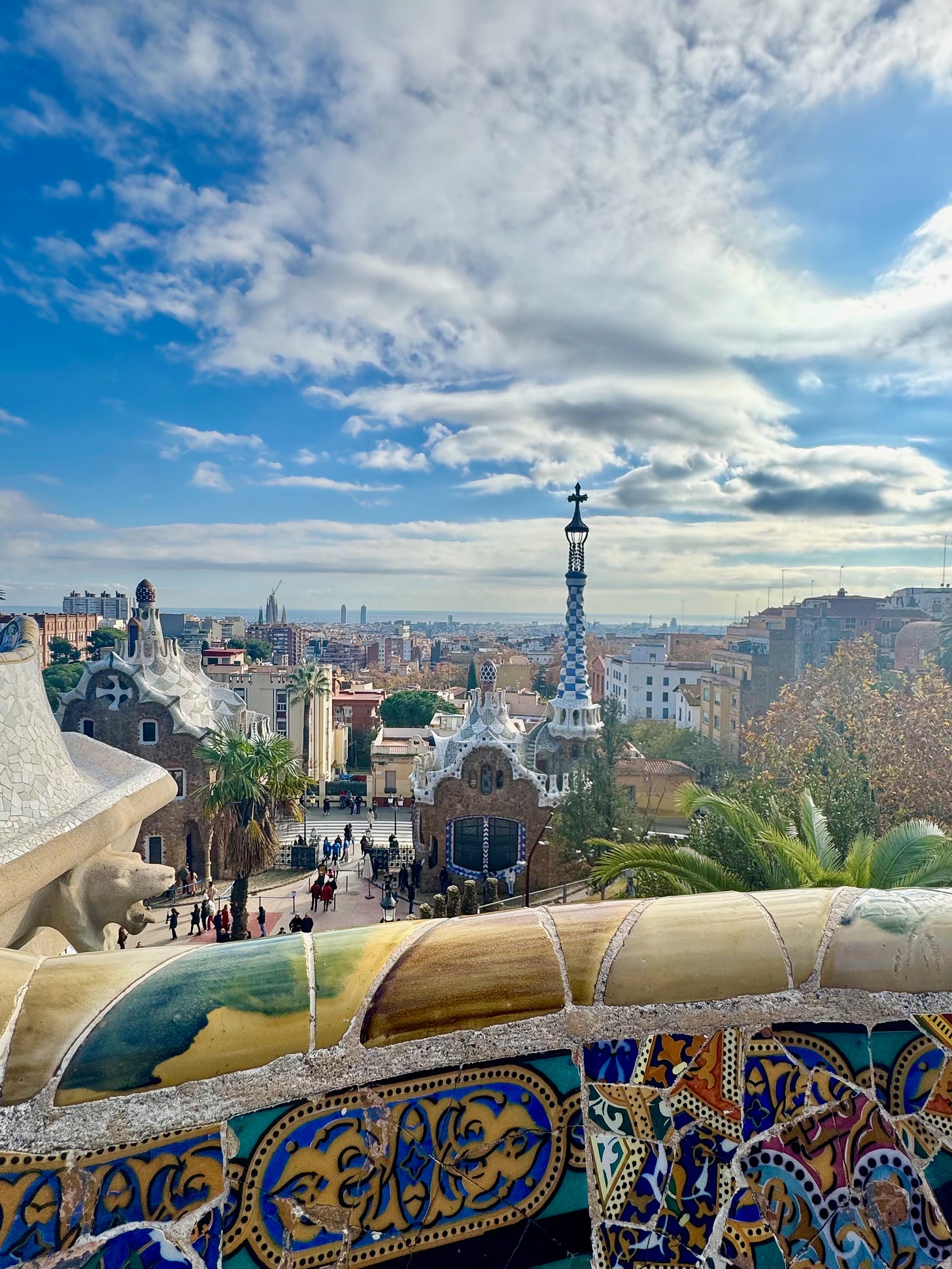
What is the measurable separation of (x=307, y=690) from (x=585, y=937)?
1449 inches

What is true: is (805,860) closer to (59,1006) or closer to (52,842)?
(52,842)

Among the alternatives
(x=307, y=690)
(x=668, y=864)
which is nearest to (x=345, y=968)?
(x=668, y=864)

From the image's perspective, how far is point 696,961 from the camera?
1.89m

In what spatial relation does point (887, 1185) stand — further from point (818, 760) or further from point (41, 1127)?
point (818, 760)

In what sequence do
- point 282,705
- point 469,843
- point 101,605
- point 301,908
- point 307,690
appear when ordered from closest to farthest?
point 301,908
point 469,843
point 307,690
point 282,705
point 101,605

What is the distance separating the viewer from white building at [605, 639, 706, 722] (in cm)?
5675

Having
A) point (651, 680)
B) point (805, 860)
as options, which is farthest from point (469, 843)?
point (651, 680)

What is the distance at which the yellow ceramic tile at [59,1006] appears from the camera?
165 cm

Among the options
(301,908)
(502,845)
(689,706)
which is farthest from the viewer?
(689,706)

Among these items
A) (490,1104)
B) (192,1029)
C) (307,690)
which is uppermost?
(192,1029)

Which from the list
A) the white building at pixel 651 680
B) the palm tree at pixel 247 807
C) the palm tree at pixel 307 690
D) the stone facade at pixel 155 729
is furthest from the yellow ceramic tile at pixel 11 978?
the white building at pixel 651 680

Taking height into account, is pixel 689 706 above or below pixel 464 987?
below

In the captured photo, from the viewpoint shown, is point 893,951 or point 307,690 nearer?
point 893,951

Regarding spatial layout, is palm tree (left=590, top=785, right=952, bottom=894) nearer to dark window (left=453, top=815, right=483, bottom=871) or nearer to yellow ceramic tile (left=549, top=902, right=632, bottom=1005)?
yellow ceramic tile (left=549, top=902, right=632, bottom=1005)
